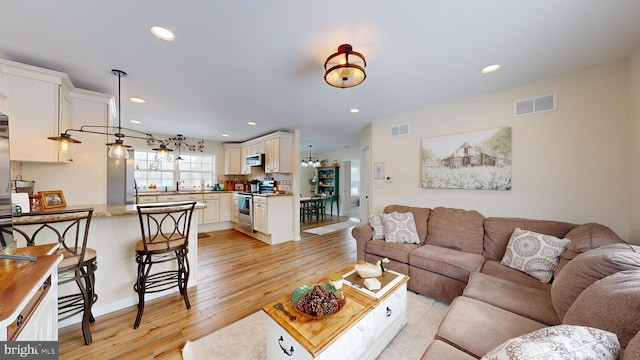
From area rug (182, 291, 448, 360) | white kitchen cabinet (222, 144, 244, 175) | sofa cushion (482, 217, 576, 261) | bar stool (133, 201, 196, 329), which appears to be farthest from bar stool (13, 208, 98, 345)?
white kitchen cabinet (222, 144, 244, 175)

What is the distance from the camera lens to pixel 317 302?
133cm

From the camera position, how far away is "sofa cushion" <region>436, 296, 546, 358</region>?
45.9 inches

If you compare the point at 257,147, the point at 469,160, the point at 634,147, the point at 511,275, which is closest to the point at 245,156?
the point at 257,147

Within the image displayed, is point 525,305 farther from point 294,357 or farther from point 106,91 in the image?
point 106,91

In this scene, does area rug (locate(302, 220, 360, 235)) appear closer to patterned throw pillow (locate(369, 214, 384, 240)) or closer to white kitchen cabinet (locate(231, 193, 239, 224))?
white kitchen cabinet (locate(231, 193, 239, 224))

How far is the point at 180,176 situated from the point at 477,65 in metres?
6.40

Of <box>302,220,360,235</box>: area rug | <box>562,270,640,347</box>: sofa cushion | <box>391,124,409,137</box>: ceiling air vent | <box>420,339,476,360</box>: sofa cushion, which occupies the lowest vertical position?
<box>302,220,360,235</box>: area rug

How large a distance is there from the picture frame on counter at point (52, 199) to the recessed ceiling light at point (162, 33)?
2.14 meters

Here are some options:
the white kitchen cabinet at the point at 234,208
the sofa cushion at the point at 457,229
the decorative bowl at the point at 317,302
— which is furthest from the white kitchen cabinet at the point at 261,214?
the decorative bowl at the point at 317,302

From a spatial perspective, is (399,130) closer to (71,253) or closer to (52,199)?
(71,253)

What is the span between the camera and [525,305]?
4.87 ft

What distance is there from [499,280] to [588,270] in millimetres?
635

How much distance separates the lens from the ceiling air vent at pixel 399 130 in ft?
11.6

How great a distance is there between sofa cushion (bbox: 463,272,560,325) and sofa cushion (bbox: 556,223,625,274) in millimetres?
411
